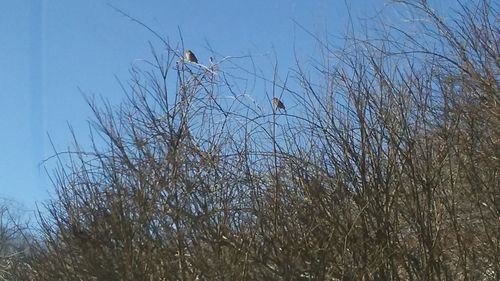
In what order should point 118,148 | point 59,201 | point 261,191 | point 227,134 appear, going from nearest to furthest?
point 261,191 → point 227,134 → point 118,148 → point 59,201

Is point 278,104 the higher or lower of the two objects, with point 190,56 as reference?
lower

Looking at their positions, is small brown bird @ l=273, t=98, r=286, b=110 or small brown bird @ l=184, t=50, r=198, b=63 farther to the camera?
small brown bird @ l=184, t=50, r=198, b=63

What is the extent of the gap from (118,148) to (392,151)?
11.4ft

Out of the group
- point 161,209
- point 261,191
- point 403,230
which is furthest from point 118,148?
point 403,230

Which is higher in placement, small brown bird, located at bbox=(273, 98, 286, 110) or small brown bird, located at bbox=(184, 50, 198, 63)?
small brown bird, located at bbox=(184, 50, 198, 63)

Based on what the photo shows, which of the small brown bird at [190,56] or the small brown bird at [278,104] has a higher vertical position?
the small brown bird at [190,56]

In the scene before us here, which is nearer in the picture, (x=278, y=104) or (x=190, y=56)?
(x=278, y=104)

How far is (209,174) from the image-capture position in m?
8.78

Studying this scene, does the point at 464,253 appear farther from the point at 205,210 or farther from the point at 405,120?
the point at 205,210

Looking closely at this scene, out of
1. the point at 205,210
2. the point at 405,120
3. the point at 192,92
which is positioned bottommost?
the point at 205,210

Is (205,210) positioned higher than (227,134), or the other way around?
(227,134)

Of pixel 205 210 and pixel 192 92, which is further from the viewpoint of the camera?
pixel 192 92

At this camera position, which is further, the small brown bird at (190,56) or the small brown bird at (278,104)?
the small brown bird at (190,56)

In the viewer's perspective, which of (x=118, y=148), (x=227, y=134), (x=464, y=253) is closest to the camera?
(x=464, y=253)
